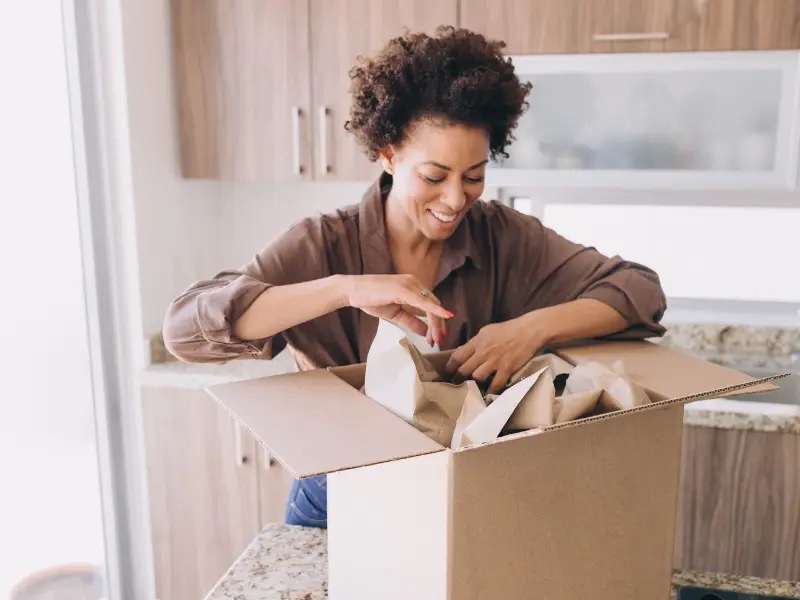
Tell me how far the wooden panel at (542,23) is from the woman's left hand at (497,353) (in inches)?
53.1

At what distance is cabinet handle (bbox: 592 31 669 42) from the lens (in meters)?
2.00

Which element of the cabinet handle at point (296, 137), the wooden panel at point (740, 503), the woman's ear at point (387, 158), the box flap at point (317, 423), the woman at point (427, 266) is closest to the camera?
the box flap at point (317, 423)

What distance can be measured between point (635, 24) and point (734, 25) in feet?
0.79

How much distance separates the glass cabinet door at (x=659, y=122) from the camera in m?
2.02

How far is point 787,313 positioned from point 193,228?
1.90 meters

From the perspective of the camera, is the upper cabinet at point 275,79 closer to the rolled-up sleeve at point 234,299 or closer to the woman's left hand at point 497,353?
the rolled-up sleeve at point 234,299

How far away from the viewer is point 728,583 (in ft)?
3.18

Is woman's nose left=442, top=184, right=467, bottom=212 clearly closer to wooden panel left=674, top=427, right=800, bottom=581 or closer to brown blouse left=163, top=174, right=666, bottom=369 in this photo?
brown blouse left=163, top=174, right=666, bottom=369

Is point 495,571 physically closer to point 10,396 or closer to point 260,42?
point 10,396

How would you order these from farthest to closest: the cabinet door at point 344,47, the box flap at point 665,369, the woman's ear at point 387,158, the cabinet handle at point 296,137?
the cabinet handle at point 296,137 → the cabinet door at point 344,47 → the woman's ear at point 387,158 → the box flap at point 665,369


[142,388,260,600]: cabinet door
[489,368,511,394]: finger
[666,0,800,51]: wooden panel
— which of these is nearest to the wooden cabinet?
[142,388,260,600]: cabinet door

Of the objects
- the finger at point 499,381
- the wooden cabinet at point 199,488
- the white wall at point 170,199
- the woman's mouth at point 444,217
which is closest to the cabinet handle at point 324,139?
the white wall at point 170,199

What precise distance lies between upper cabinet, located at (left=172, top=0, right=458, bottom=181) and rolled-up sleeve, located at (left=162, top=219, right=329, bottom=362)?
1.07 m

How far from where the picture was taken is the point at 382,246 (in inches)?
48.2
